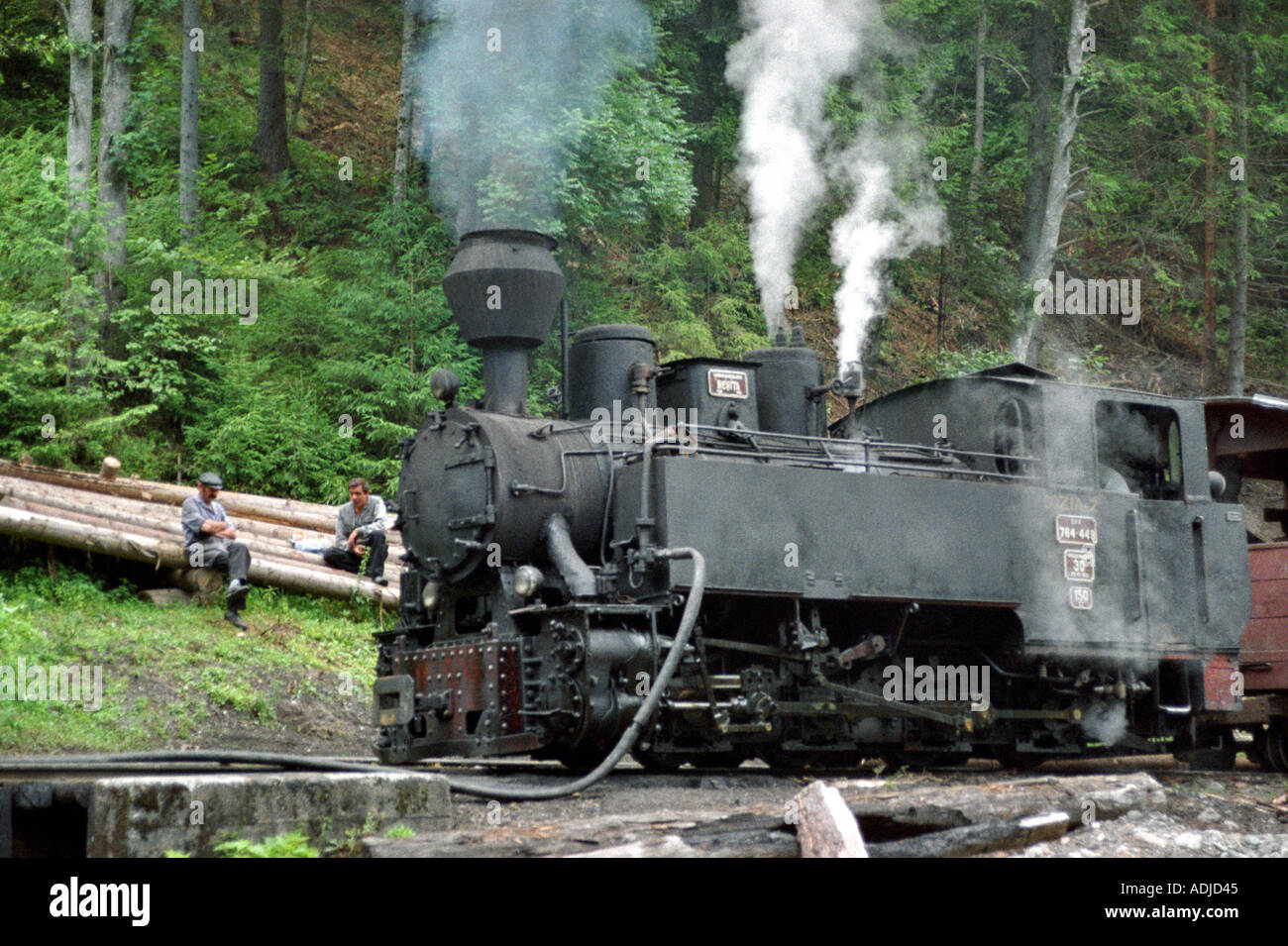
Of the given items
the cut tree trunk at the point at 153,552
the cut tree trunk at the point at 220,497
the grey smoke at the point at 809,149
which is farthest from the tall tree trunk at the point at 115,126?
the grey smoke at the point at 809,149

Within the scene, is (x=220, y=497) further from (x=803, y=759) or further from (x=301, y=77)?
(x=301, y=77)

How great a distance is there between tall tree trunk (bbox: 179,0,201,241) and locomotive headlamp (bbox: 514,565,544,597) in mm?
9880

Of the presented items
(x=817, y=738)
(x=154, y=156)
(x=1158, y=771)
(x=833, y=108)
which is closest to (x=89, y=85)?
(x=154, y=156)

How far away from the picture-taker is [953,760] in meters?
10.3

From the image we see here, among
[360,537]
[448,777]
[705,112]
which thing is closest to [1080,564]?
[448,777]

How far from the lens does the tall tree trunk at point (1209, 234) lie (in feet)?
77.5

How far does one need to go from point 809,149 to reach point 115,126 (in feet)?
26.4

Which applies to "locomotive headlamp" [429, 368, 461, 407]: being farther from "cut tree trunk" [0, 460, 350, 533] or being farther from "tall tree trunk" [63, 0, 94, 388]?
"tall tree trunk" [63, 0, 94, 388]

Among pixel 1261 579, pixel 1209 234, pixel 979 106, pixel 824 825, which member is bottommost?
pixel 824 825

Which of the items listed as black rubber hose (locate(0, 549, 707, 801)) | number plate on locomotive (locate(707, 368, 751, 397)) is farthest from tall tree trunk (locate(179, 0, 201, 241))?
black rubber hose (locate(0, 549, 707, 801))

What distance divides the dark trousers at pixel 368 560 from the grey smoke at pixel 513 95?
3607 mm

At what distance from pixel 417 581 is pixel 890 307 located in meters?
17.3

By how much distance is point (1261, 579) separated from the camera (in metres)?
11.4

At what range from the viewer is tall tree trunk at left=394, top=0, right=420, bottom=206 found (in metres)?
17.3
